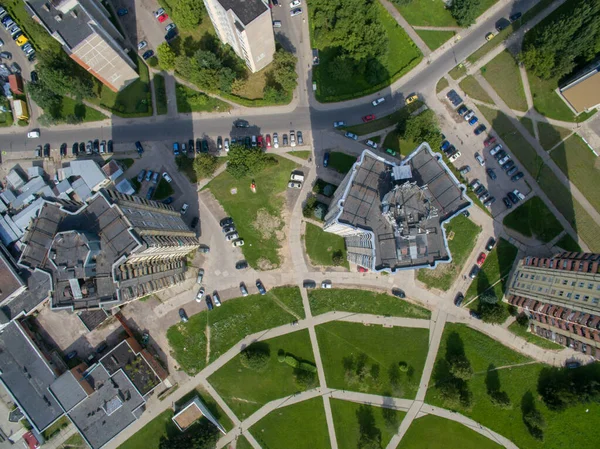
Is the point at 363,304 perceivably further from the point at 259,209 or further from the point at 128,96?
the point at 128,96

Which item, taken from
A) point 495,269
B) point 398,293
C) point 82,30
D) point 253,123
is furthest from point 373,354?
point 82,30

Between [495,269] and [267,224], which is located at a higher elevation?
[267,224]

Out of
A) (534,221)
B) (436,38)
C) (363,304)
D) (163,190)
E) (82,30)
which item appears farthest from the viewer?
(436,38)

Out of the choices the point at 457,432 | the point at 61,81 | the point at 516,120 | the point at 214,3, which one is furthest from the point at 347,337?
the point at 61,81

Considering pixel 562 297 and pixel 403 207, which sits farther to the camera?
pixel 562 297

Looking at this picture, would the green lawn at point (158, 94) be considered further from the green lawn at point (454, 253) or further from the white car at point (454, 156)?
the green lawn at point (454, 253)
